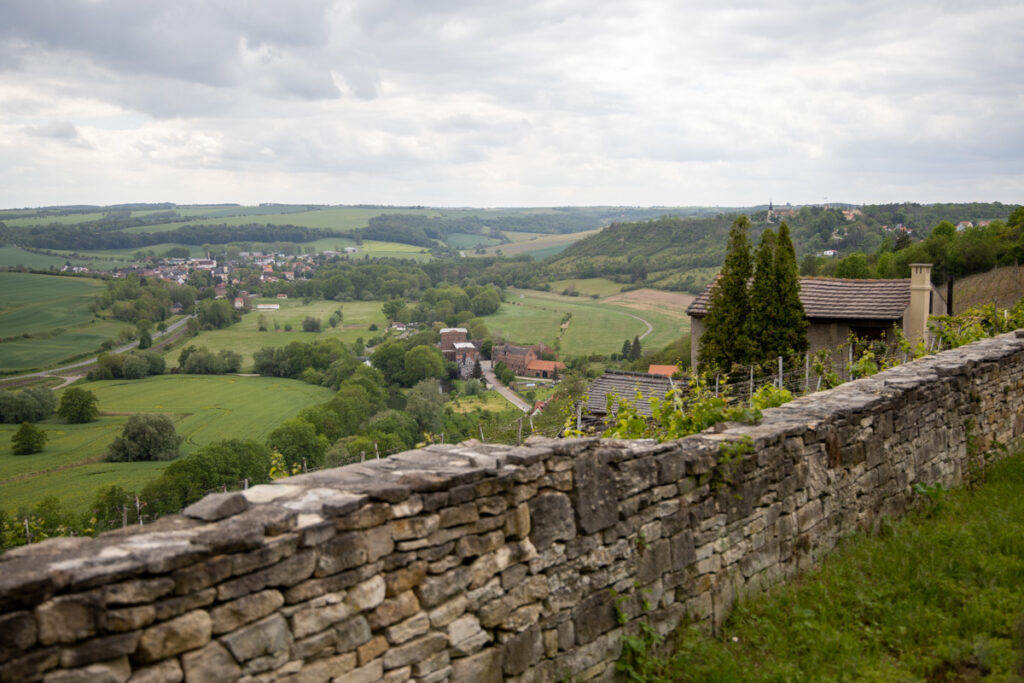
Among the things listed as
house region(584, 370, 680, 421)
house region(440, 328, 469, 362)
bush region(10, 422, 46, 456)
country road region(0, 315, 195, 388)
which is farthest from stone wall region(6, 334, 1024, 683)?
house region(440, 328, 469, 362)

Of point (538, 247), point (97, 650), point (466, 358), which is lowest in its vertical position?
point (466, 358)

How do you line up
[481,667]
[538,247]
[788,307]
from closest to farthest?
[481,667] < [788,307] < [538,247]

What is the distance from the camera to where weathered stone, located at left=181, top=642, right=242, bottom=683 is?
302 centimetres

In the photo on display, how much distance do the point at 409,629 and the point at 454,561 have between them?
1.38 feet

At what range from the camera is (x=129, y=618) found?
2.85 meters

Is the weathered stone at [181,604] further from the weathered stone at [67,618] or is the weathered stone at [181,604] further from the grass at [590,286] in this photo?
the grass at [590,286]

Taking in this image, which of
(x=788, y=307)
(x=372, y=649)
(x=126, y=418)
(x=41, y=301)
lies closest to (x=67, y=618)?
(x=372, y=649)

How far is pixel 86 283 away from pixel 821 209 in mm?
81826

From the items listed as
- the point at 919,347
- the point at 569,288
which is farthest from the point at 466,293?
the point at 919,347

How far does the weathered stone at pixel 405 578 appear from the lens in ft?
12.2

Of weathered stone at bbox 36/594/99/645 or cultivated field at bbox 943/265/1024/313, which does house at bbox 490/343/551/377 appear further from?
weathered stone at bbox 36/594/99/645

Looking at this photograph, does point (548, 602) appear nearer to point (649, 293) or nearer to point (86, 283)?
point (86, 283)

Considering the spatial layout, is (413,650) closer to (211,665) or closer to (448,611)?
(448,611)

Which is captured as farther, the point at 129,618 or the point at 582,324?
the point at 582,324
